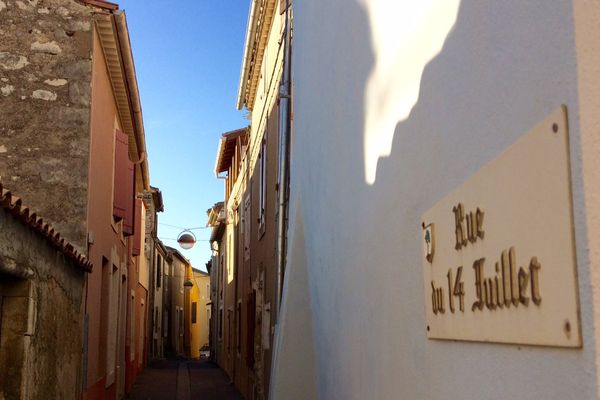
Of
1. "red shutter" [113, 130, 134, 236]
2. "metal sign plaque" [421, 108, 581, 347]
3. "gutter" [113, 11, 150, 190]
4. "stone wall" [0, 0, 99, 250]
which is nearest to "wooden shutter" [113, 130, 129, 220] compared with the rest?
"red shutter" [113, 130, 134, 236]

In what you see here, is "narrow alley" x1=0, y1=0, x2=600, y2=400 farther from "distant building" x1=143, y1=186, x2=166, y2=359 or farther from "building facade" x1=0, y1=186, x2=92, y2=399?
"distant building" x1=143, y1=186, x2=166, y2=359

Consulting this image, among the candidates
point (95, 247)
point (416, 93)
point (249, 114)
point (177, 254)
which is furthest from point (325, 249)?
point (177, 254)

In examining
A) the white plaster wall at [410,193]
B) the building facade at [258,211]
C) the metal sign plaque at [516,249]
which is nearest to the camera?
the metal sign plaque at [516,249]

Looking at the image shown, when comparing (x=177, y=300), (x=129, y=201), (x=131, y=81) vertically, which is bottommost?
(x=177, y=300)

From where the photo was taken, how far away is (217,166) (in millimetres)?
26172

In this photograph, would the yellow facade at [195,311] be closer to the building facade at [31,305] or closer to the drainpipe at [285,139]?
the drainpipe at [285,139]

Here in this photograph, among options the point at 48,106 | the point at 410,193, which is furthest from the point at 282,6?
the point at 410,193

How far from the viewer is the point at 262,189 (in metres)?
13.9

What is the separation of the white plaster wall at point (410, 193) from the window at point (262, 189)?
605 centimetres

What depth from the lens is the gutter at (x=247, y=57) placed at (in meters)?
13.4

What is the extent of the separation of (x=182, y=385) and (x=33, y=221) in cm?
1459

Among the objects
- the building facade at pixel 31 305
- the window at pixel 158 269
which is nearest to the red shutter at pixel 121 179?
the building facade at pixel 31 305

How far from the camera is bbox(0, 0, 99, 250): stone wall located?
8.59m

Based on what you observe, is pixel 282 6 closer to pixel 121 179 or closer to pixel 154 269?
pixel 121 179
